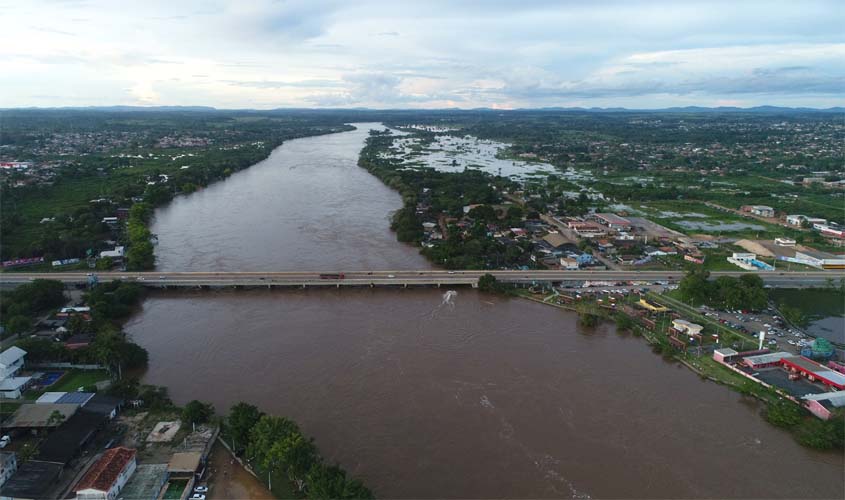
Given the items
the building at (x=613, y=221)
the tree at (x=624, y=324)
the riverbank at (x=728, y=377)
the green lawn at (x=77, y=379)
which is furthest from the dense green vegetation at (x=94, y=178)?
the building at (x=613, y=221)

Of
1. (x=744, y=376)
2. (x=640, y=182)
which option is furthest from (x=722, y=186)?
(x=744, y=376)

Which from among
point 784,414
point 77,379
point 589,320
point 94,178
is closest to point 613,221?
point 589,320

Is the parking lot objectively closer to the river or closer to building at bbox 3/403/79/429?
the river

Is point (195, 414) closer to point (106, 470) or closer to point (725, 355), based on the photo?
point (106, 470)

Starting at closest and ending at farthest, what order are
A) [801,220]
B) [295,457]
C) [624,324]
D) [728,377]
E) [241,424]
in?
[295,457], [241,424], [728,377], [624,324], [801,220]

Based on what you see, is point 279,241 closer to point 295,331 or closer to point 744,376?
point 295,331
